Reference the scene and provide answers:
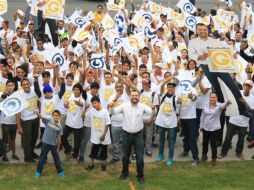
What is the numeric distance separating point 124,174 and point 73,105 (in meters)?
1.94

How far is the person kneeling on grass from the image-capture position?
9711 mm

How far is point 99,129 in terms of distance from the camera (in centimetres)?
1001

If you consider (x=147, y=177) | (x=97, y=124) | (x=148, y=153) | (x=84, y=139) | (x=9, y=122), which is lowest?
(x=147, y=177)

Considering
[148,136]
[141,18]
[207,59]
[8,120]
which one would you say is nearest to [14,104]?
[8,120]

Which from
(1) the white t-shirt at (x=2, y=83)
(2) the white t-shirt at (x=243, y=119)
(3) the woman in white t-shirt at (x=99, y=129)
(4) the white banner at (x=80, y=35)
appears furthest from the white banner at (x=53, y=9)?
(2) the white t-shirt at (x=243, y=119)

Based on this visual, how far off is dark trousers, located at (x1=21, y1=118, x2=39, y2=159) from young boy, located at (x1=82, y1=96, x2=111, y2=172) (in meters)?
1.37

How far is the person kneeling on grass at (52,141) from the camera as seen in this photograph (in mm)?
9711

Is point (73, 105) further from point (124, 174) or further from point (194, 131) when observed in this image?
point (194, 131)

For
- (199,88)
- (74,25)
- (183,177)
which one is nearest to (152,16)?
(74,25)

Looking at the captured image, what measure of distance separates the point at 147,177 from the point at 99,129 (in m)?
1.42

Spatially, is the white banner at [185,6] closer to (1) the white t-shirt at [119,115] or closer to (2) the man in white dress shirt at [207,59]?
(2) the man in white dress shirt at [207,59]

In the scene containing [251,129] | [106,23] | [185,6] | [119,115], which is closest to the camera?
[119,115]

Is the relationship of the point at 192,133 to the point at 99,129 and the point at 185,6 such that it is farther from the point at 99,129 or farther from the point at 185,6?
the point at 185,6

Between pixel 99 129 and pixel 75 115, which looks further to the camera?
pixel 75 115
